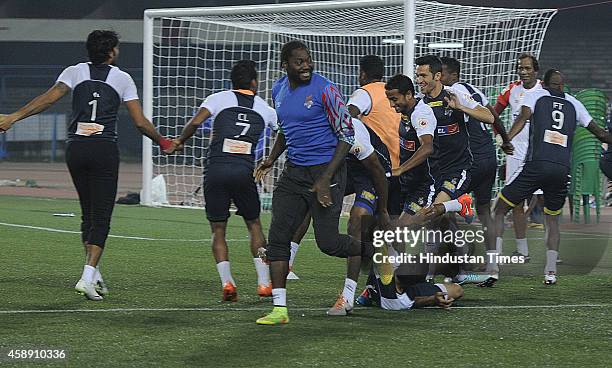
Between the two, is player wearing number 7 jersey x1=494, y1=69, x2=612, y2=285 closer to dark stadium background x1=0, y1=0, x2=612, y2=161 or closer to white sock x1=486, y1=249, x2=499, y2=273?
white sock x1=486, y1=249, x2=499, y2=273

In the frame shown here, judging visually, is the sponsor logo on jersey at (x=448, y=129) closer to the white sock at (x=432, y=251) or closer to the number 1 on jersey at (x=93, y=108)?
→ the white sock at (x=432, y=251)

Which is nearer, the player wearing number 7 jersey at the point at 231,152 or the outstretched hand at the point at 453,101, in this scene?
the player wearing number 7 jersey at the point at 231,152

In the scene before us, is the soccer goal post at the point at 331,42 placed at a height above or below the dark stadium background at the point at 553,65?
below

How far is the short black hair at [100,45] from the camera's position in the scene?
9742 mm

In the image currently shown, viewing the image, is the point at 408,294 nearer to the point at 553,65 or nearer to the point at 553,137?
the point at 553,137

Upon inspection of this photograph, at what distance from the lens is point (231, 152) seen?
10023mm

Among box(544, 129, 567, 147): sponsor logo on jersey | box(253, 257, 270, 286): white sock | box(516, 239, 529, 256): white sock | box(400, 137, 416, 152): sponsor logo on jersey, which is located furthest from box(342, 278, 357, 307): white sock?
box(516, 239, 529, 256): white sock

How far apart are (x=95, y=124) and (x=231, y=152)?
1.11m

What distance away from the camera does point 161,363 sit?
277 inches

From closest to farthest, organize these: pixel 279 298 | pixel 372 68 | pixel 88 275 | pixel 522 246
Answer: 1. pixel 279 298
2. pixel 88 275
3. pixel 372 68
4. pixel 522 246

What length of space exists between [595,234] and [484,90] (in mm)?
3487

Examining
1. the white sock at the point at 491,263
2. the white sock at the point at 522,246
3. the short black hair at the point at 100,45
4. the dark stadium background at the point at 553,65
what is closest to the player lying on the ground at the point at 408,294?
the white sock at the point at 491,263

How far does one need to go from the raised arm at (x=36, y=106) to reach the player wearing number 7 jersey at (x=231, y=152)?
102 cm

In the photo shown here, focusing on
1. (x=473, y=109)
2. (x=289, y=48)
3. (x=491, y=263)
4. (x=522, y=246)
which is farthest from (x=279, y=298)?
(x=522, y=246)
